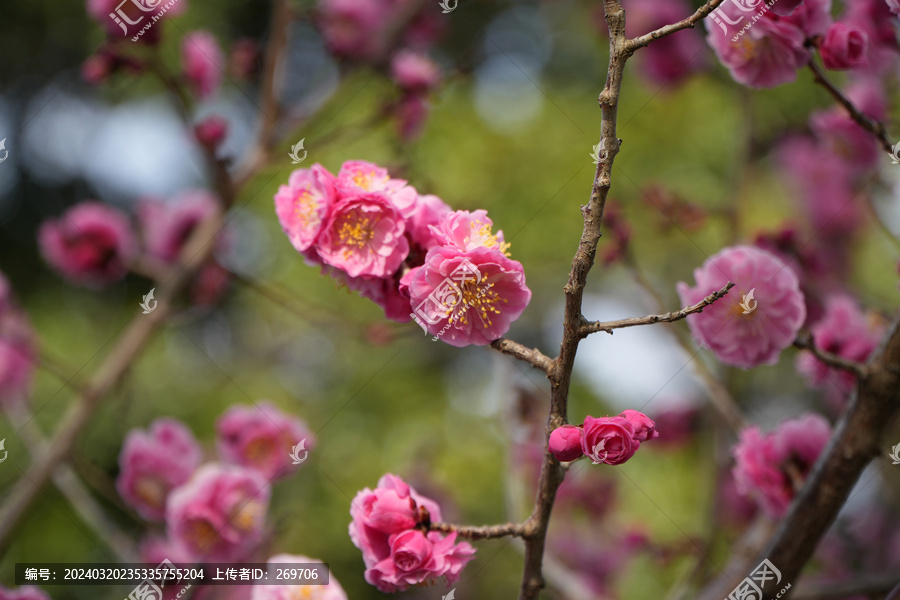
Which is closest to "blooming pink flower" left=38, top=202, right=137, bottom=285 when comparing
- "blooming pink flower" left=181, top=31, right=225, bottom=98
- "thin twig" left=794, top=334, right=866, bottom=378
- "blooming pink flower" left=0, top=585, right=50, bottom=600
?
"blooming pink flower" left=181, top=31, right=225, bottom=98

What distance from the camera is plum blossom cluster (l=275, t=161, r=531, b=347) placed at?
74cm

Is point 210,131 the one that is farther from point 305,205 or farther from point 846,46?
point 846,46

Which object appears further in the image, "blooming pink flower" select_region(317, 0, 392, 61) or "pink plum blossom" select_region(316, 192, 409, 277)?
"blooming pink flower" select_region(317, 0, 392, 61)

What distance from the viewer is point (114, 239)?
2.10 m

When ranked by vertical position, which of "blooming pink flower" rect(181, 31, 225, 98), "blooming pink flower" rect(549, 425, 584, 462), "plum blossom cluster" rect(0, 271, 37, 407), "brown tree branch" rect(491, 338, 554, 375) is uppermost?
"blooming pink flower" rect(181, 31, 225, 98)

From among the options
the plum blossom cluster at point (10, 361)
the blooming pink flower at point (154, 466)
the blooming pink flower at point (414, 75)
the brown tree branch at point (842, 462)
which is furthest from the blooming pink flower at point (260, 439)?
the brown tree branch at point (842, 462)

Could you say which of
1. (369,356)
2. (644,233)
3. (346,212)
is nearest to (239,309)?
(369,356)

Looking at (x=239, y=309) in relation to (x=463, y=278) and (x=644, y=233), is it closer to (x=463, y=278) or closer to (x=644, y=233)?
(x=644, y=233)

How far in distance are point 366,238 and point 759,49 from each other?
0.77 m

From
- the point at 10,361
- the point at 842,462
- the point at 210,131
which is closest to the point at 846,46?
the point at 842,462

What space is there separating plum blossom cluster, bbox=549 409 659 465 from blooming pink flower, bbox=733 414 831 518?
0.62 metres

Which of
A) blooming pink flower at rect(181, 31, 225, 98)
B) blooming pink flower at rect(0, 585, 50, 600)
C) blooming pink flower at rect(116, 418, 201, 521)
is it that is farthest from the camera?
blooming pink flower at rect(181, 31, 225, 98)

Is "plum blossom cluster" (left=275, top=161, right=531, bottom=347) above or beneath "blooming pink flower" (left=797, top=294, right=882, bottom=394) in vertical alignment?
above

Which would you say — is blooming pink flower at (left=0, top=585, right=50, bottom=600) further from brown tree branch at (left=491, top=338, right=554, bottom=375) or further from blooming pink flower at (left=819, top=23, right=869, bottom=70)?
blooming pink flower at (left=819, top=23, right=869, bottom=70)
